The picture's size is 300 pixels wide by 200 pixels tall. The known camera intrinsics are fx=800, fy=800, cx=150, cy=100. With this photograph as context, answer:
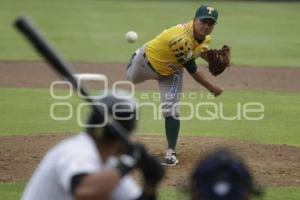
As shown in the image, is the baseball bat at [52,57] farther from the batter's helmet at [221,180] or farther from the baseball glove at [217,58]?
the baseball glove at [217,58]

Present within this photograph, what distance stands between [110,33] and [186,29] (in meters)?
14.5

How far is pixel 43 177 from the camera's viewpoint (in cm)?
412

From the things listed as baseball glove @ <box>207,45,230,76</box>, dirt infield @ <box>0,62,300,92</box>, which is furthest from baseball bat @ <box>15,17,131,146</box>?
dirt infield @ <box>0,62,300,92</box>

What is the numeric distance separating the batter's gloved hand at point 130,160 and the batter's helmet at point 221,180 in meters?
0.75

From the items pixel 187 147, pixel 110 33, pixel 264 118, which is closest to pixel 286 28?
pixel 110 33

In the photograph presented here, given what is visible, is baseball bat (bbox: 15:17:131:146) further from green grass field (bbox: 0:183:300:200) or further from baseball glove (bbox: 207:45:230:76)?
baseball glove (bbox: 207:45:230:76)

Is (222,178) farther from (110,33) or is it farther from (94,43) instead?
(110,33)

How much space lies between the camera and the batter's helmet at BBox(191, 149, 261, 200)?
10.6ft

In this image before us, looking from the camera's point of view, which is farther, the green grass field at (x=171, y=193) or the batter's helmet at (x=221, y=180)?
the green grass field at (x=171, y=193)

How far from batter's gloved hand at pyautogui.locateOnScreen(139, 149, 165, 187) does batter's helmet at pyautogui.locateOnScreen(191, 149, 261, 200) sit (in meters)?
0.78

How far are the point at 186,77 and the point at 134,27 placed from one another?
8040 mm

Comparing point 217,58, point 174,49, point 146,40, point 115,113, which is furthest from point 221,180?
point 146,40

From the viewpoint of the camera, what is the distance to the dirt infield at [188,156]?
29.6 ft

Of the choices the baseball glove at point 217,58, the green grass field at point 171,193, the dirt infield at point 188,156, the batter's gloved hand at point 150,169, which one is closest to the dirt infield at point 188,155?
the dirt infield at point 188,156
